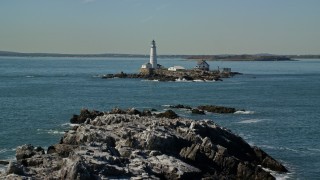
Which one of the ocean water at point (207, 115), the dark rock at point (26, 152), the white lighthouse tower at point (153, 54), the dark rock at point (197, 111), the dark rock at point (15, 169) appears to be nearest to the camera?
the dark rock at point (15, 169)

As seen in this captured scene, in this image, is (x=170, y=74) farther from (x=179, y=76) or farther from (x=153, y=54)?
(x=153, y=54)

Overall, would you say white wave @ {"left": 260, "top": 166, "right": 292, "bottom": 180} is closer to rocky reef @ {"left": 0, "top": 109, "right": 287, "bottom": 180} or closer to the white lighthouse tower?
rocky reef @ {"left": 0, "top": 109, "right": 287, "bottom": 180}

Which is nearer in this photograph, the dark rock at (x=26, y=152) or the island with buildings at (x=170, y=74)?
the dark rock at (x=26, y=152)

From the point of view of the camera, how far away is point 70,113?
55.5 m

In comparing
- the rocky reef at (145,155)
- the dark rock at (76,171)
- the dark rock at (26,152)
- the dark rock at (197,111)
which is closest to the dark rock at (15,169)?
the rocky reef at (145,155)

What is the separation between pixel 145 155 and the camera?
88.8 ft

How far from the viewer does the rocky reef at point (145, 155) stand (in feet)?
77.7

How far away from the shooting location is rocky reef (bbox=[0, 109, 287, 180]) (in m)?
23.7

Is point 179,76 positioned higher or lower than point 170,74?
lower

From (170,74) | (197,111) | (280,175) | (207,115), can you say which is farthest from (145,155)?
(170,74)

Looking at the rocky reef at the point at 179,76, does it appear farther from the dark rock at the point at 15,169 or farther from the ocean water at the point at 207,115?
the dark rock at the point at 15,169

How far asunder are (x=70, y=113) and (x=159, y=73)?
63656 mm

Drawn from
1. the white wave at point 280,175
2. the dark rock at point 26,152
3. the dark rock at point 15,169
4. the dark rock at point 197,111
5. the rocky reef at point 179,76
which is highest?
the dark rock at point 15,169

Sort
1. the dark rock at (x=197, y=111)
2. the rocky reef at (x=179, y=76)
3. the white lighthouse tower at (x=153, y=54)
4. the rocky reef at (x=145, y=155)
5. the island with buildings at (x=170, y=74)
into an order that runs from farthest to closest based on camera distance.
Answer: the white lighthouse tower at (x=153, y=54), the island with buildings at (x=170, y=74), the rocky reef at (x=179, y=76), the dark rock at (x=197, y=111), the rocky reef at (x=145, y=155)
